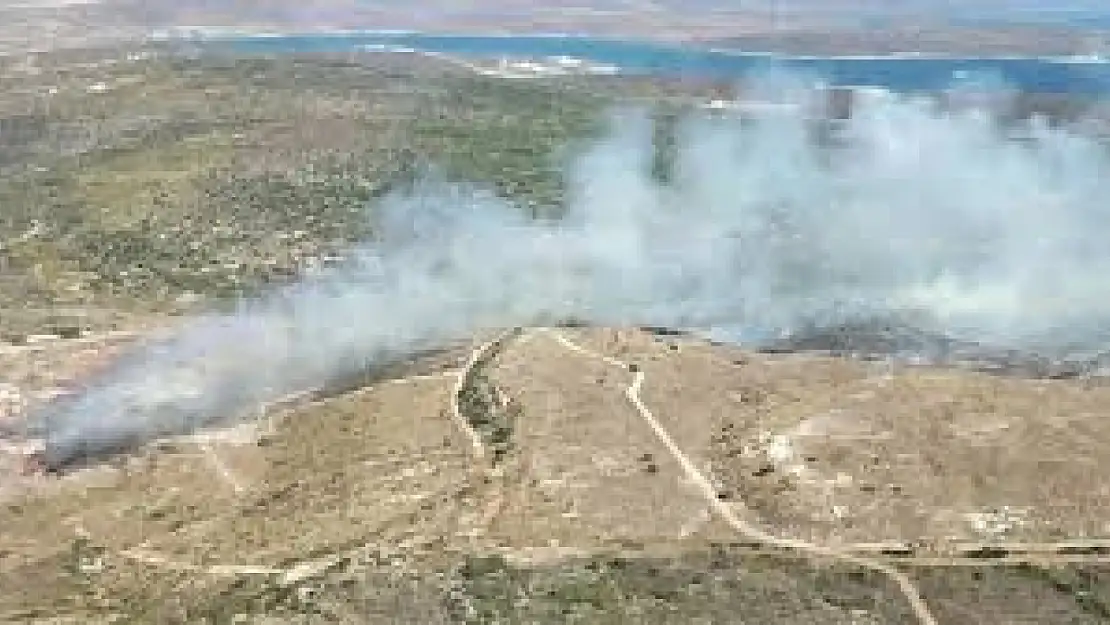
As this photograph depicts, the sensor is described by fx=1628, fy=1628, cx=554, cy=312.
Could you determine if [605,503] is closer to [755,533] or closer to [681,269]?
[755,533]

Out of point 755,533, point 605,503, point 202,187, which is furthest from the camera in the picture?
point 202,187

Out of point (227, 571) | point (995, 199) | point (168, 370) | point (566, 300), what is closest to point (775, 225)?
point (995, 199)

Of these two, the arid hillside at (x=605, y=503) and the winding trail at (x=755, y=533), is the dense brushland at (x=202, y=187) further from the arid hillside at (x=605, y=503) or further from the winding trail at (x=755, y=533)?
the winding trail at (x=755, y=533)

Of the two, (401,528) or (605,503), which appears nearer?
(401,528)

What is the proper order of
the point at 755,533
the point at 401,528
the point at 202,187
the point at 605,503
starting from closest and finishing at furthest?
1. the point at 755,533
2. the point at 401,528
3. the point at 605,503
4. the point at 202,187

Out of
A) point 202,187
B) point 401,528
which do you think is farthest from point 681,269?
point 401,528

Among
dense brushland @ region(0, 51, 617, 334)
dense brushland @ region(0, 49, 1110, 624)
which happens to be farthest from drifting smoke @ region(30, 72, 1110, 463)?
dense brushland @ region(0, 49, 1110, 624)
